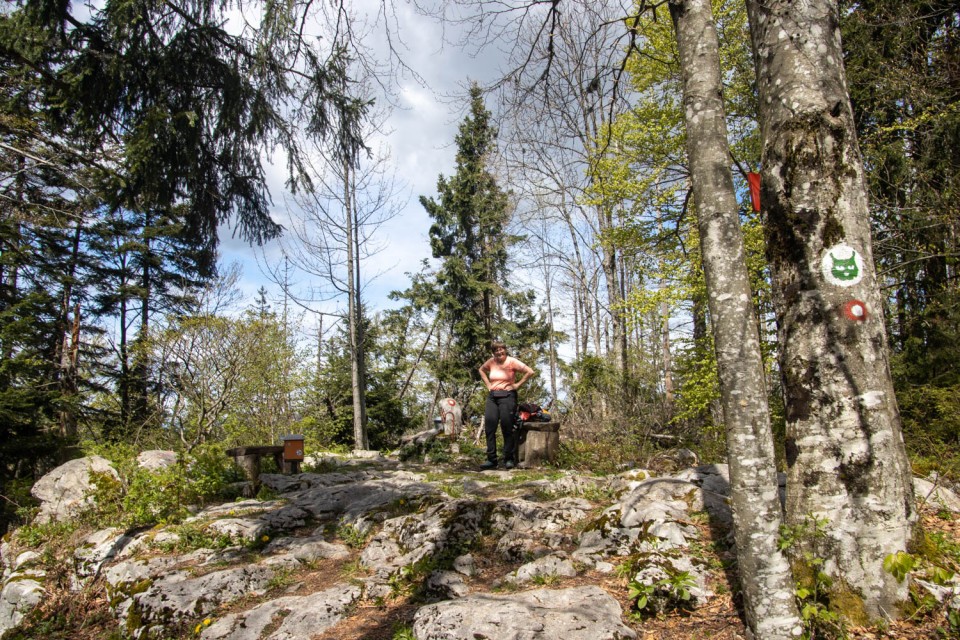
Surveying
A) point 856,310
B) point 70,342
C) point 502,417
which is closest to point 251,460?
point 502,417

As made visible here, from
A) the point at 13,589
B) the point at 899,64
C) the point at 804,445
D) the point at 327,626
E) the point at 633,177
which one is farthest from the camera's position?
the point at 633,177

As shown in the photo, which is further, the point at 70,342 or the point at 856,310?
the point at 70,342

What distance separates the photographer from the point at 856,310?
8.68 ft

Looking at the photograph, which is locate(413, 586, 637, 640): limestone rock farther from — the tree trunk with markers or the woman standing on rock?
the woman standing on rock

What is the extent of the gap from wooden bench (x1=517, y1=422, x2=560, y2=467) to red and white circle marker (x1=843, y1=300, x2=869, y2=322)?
201 inches

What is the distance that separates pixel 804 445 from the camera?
8.82 ft

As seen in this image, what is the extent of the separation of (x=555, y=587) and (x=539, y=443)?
4.07 metres

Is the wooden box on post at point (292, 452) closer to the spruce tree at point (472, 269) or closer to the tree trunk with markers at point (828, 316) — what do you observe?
the tree trunk with markers at point (828, 316)

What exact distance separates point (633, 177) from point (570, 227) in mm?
6044

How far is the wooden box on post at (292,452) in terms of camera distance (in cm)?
789

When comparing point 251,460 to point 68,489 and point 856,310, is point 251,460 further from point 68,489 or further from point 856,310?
point 856,310

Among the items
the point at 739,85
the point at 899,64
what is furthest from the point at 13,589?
the point at 899,64

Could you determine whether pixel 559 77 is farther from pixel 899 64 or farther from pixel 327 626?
pixel 899 64

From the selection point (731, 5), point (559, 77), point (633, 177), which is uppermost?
point (731, 5)
